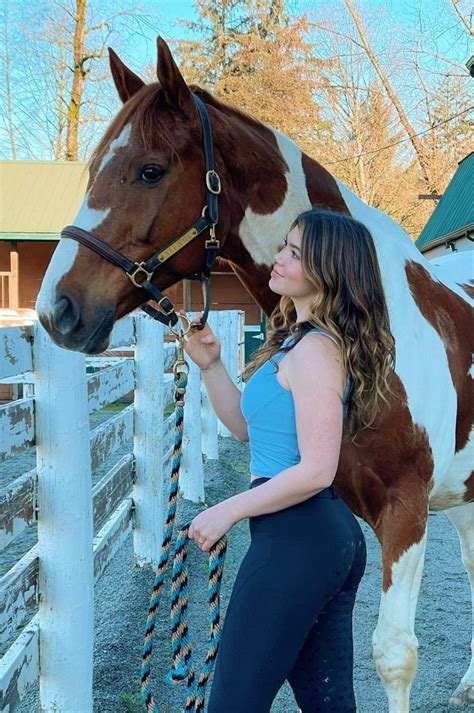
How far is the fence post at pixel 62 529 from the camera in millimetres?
2291

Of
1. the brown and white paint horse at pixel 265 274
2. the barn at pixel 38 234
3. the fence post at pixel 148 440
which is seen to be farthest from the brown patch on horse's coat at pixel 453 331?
the barn at pixel 38 234

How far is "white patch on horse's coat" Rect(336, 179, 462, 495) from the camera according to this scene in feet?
7.35

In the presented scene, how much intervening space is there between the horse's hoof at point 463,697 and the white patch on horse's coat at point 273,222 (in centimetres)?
198

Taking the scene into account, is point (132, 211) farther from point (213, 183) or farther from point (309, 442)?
point (309, 442)

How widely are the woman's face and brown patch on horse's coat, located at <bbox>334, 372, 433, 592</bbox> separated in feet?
2.13

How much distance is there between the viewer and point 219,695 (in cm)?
155

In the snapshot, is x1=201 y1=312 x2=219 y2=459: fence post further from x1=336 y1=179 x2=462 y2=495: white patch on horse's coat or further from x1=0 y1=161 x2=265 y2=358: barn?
x1=0 y1=161 x2=265 y2=358: barn

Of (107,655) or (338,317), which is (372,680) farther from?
(338,317)

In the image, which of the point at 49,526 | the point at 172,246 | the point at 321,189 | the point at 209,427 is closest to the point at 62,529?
the point at 49,526

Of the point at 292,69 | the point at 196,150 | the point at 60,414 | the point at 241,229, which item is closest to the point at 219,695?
the point at 60,414

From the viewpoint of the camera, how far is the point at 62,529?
2.35 metres

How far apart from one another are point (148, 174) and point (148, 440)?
2.18 metres

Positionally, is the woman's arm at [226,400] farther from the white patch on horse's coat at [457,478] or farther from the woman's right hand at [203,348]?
the white patch on horse's coat at [457,478]

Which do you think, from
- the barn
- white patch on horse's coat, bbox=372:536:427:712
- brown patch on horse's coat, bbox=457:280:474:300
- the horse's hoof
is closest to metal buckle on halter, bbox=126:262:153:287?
white patch on horse's coat, bbox=372:536:427:712
